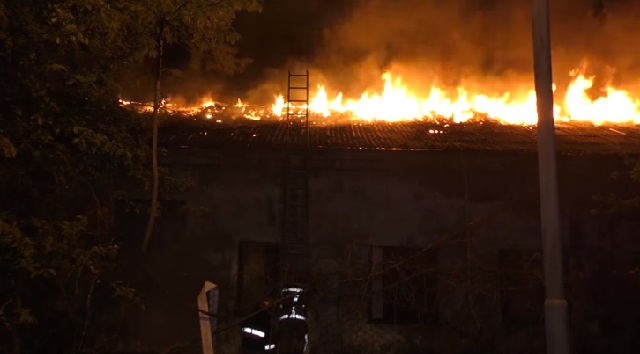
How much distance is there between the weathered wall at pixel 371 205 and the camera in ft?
29.8

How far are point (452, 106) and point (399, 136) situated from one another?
4058 mm

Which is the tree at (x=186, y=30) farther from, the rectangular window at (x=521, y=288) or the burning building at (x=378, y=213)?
the rectangular window at (x=521, y=288)

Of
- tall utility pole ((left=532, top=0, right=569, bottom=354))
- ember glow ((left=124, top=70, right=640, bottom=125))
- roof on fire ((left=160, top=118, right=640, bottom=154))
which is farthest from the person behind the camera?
ember glow ((left=124, top=70, right=640, bottom=125))

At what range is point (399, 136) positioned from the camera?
10.2m

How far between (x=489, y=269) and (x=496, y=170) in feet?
7.87

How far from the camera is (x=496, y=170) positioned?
921 cm

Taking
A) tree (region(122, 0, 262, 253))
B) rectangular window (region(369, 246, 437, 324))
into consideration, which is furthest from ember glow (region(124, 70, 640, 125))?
rectangular window (region(369, 246, 437, 324))

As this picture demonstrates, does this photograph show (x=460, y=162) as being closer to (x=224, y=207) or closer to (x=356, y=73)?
(x=224, y=207)

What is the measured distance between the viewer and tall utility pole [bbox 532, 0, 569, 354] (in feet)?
14.4

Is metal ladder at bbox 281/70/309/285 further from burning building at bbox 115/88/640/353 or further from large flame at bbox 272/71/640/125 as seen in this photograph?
large flame at bbox 272/71/640/125

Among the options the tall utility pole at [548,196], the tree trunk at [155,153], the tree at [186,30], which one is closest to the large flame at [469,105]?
the tree at [186,30]

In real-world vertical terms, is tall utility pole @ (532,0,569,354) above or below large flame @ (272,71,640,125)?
below

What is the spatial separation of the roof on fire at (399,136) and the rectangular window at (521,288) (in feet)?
6.26

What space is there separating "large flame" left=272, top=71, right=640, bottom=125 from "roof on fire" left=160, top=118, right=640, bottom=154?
35.5 inches
